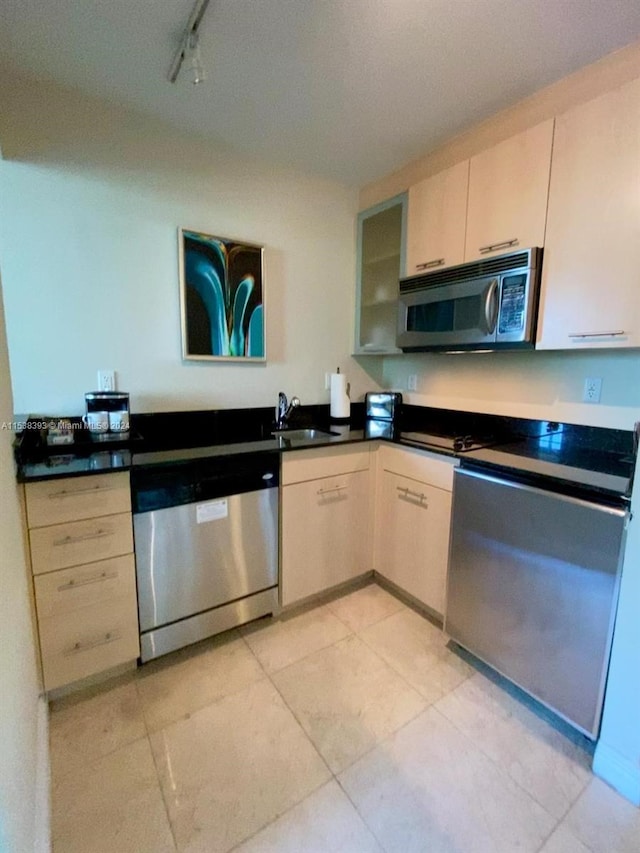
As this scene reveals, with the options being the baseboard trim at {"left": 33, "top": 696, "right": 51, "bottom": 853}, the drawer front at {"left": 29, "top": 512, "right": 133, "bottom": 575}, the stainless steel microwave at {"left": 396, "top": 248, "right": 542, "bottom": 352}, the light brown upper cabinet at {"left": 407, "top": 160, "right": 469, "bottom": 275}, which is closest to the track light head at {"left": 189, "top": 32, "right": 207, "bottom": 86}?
the light brown upper cabinet at {"left": 407, "top": 160, "right": 469, "bottom": 275}

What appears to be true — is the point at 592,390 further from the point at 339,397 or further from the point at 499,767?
the point at 499,767

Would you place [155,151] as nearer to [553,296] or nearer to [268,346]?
[268,346]

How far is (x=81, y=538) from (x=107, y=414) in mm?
610

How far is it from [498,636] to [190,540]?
1317 millimetres

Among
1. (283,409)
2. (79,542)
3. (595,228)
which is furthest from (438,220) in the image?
(79,542)

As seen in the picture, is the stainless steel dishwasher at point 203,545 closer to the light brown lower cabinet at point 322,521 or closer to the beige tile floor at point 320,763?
the light brown lower cabinet at point 322,521

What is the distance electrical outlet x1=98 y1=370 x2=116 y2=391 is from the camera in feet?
5.96

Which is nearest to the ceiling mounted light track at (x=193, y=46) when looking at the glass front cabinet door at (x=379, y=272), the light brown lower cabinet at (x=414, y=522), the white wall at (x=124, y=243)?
the white wall at (x=124, y=243)

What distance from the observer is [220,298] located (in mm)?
2049

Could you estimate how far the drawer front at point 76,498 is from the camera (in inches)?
51.1

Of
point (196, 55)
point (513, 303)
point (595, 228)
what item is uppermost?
point (196, 55)

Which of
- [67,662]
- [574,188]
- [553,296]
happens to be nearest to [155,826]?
[67,662]

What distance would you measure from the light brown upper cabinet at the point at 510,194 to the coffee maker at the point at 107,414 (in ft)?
5.85

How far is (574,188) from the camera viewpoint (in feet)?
4.76
